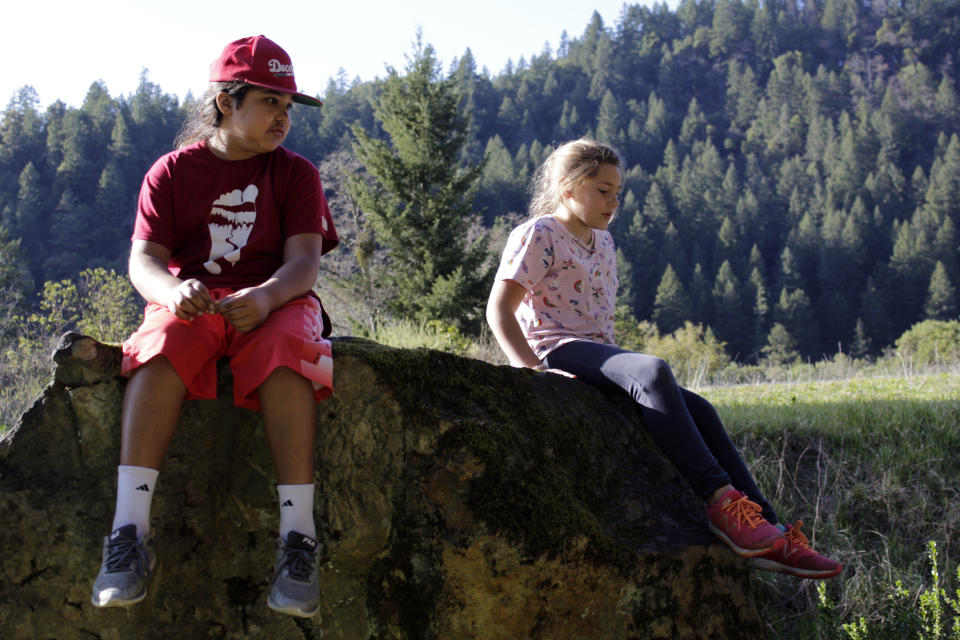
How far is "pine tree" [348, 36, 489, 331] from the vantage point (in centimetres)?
2256

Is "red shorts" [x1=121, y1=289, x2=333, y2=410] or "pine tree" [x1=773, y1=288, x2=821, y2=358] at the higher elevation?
"red shorts" [x1=121, y1=289, x2=333, y2=410]

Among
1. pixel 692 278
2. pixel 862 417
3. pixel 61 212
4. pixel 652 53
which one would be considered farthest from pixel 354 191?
pixel 652 53

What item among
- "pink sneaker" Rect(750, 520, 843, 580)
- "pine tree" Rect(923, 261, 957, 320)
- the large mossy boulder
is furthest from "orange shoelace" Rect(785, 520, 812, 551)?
"pine tree" Rect(923, 261, 957, 320)

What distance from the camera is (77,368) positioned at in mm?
2184

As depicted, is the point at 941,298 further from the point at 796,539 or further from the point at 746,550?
the point at 746,550

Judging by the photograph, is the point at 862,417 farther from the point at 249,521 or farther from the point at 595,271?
the point at 249,521

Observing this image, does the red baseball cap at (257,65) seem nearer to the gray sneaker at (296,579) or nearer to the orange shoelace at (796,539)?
the gray sneaker at (296,579)

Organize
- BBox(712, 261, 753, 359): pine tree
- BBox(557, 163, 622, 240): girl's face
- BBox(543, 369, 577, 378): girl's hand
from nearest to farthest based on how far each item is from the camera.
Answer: BBox(543, 369, 577, 378): girl's hand, BBox(557, 163, 622, 240): girl's face, BBox(712, 261, 753, 359): pine tree

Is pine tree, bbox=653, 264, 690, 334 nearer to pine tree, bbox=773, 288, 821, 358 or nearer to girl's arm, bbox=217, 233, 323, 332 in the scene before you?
pine tree, bbox=773, 288, 821, 358

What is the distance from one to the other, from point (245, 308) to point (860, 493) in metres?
3.71

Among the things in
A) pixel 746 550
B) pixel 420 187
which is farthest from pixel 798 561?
pixel 420 187

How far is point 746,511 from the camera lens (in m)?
2.50

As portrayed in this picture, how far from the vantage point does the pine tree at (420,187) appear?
2256cm

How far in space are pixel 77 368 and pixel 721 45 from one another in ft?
514
